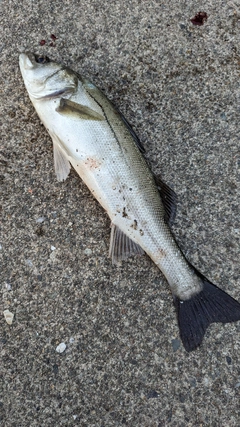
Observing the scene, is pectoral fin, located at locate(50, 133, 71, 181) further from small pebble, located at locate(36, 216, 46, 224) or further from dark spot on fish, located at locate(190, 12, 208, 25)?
dark spot on fish, located at locate(190, 12, 208, 25)

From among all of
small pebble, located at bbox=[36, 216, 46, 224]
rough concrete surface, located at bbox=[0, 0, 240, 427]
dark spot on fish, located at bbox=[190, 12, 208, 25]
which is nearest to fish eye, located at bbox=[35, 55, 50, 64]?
rough concrete surface, located at bbox=[0, 0, 240, 427]

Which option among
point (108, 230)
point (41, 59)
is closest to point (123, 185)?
point (108, 230)

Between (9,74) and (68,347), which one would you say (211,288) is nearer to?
(68,347)

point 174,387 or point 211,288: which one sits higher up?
point 211,288

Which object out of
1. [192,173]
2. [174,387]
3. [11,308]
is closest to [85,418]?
[174,387]

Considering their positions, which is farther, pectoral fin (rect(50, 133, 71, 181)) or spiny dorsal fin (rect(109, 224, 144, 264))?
pectoral fin (rect(50, 133, 71, 181))

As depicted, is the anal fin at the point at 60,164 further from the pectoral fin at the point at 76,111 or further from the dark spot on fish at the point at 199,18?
the dark spot on fish at the point at 199,18
